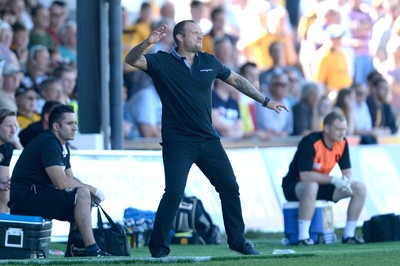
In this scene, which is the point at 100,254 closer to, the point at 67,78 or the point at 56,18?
the point at 67,78

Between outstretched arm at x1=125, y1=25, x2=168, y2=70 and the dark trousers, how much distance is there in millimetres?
782

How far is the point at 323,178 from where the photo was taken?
51.1 feet

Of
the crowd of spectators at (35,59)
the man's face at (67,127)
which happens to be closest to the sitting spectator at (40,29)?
the crowd of spectators at (35,59)

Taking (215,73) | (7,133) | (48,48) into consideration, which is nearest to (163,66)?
(215,73)

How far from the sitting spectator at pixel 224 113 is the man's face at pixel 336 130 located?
13.8ft

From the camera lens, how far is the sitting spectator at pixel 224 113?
1961 cm

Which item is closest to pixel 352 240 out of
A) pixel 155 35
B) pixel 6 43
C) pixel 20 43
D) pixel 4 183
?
pixel 4 183

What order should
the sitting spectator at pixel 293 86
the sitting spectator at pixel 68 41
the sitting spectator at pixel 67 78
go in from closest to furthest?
the sitting spectator at pixel 67 78 → the sitting spectator at pixel 68 41 → the sitting spectator at pixel 293 86

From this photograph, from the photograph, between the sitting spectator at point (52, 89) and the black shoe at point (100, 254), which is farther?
the sitting spectator at point (52, 89)

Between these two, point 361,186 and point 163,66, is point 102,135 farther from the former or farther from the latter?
point 163,66

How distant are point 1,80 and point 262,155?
3.77 m

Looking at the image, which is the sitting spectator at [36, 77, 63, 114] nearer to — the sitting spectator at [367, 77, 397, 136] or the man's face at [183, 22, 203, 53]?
the man's face at [183, 22, 203, 53]

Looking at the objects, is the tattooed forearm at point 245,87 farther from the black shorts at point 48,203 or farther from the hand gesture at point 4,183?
the hand gesture at point 4,183

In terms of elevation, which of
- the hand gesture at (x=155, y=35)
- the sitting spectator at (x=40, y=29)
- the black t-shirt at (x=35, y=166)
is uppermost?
the sitting spectator at (x=40, y=29)
